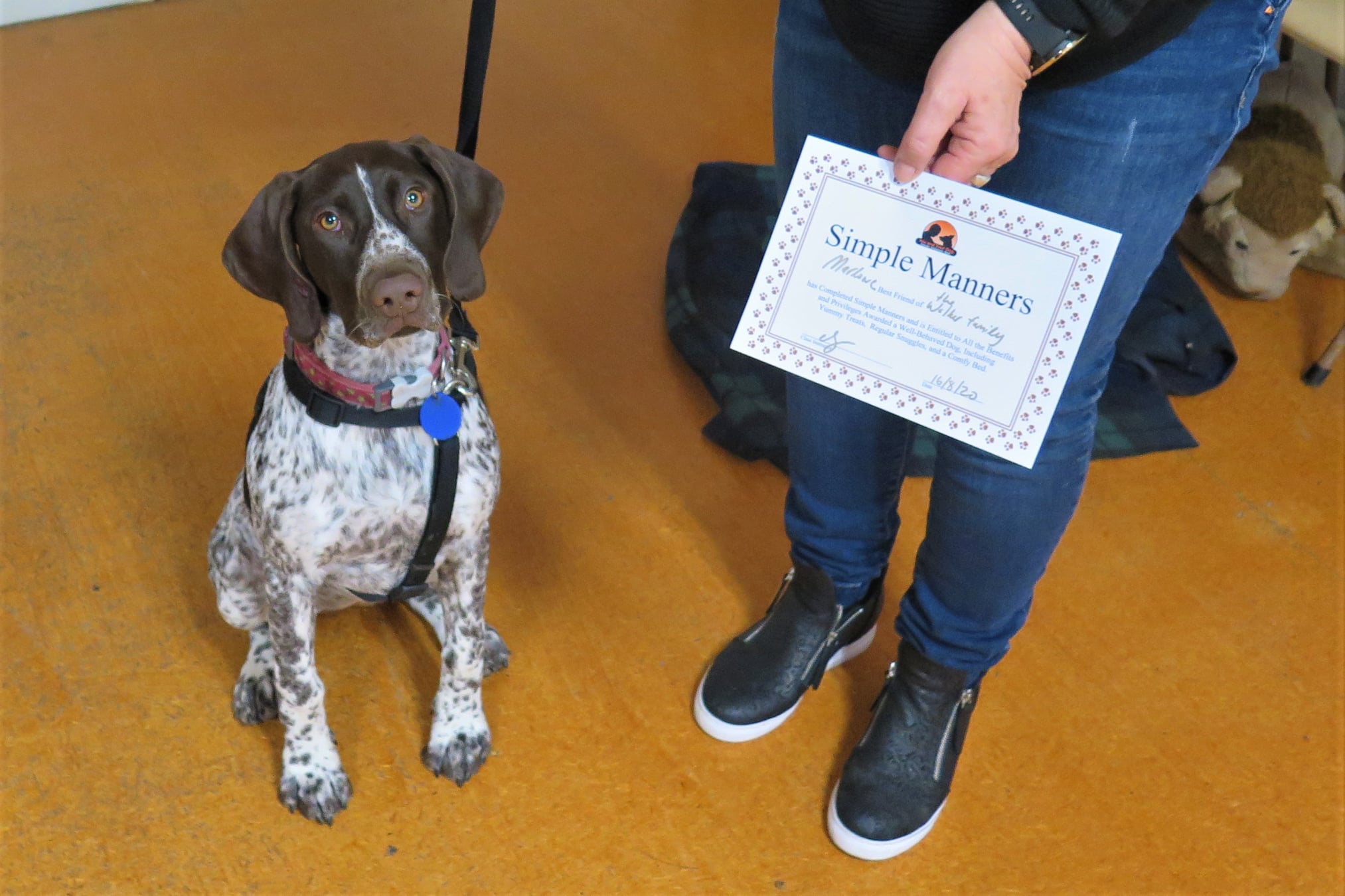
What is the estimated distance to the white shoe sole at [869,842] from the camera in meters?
1.79

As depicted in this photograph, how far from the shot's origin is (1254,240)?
301cm

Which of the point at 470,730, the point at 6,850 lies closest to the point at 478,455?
the point at 470,730

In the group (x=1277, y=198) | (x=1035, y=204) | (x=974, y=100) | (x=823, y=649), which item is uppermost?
(x=974, y=100)

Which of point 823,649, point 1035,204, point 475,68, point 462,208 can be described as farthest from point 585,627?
point 1035,204

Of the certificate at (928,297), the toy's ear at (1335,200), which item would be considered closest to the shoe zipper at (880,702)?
the certificate at (928,297)

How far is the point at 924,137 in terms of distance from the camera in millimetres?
1215

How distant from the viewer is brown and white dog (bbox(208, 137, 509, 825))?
1.47m

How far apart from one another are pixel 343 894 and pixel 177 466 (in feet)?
3.70

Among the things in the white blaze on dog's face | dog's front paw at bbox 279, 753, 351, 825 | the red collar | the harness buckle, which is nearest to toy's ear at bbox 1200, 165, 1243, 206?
the white blaze on dog's face

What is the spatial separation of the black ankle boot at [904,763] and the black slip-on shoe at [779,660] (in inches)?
6.2

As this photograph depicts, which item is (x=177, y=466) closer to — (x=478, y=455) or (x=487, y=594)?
(x=487, y=594)

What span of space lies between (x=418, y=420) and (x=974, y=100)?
0.87 meters

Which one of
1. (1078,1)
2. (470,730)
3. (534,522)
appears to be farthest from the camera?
(534,522)
